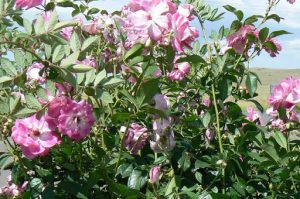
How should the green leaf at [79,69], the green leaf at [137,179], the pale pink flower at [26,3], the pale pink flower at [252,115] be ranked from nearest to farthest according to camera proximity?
the green leaf at [79,69] → the pale pink flower at [26,3] → the green leaf at [137,179] → the pale pink flower at [252,115]

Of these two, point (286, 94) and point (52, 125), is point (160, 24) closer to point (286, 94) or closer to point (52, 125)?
point (52, 125)

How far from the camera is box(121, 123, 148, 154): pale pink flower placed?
5.71 feet

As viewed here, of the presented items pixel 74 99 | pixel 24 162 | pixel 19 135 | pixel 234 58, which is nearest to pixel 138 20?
pixel 74 99

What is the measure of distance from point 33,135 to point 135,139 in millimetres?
385

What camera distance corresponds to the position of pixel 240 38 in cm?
202

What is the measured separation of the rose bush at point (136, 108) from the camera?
4.69 feet

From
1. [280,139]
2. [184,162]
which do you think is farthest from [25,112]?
[280,139]

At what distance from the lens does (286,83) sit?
1866 millimetres

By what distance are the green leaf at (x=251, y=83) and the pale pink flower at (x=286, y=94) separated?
13cm

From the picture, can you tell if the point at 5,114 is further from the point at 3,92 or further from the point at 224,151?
the point at 224,151

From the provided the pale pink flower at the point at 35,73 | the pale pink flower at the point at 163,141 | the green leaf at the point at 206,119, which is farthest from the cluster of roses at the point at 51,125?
the green leaf at the point at 206,119

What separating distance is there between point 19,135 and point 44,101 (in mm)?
122

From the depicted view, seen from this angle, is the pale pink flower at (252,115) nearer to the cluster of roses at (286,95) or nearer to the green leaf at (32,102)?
the cluster of roses at (286,95)

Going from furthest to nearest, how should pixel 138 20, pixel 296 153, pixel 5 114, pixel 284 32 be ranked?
pixel 284 32 < pixel 296 153 < pixel 5 114 < pixel 138 20
